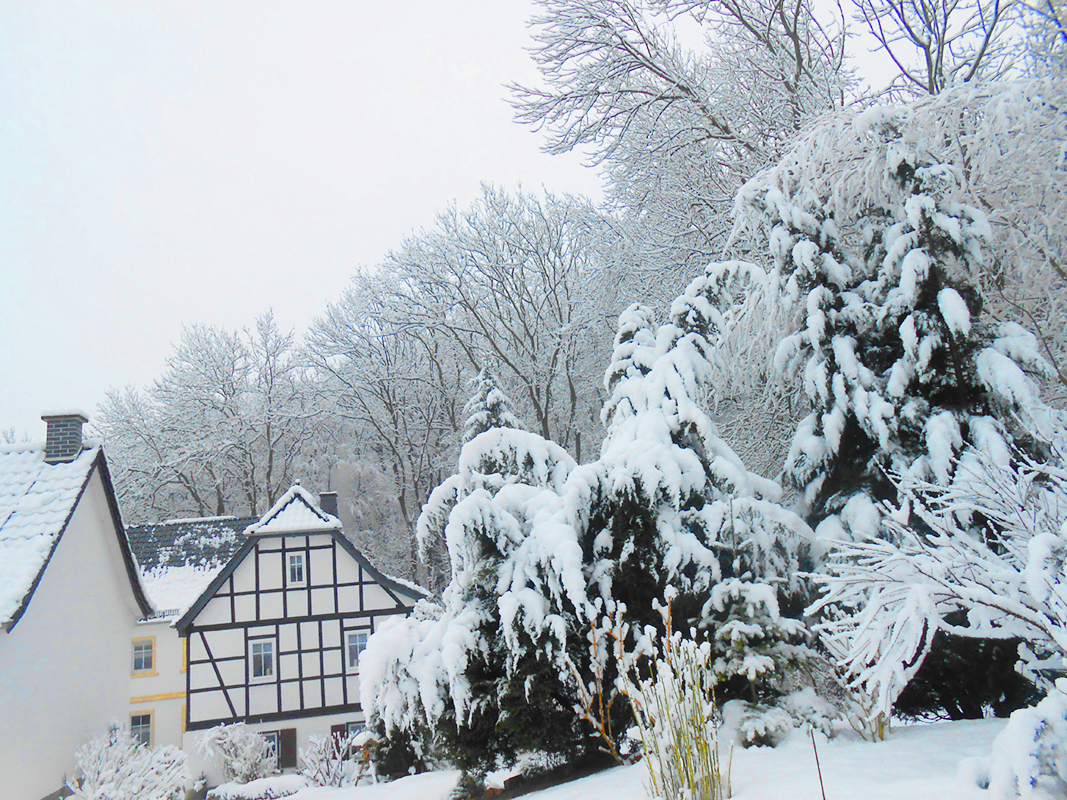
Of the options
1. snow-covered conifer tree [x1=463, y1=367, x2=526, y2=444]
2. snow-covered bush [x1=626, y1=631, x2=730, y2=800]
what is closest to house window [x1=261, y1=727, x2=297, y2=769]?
snow-covered conifer tree [x1=463, y1=367, x2=526, y2=444]

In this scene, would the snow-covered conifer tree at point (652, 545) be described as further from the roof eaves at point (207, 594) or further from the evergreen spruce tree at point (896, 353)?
the roof eaves at point (207, 594)

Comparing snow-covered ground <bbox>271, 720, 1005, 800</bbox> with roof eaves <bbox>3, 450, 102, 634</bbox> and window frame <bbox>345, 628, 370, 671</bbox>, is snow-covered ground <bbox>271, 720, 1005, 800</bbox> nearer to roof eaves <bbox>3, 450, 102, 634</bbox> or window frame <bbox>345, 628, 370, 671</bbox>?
roof eaves <bbox>3, 450, 102, 634</bbox>

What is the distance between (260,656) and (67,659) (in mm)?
4136

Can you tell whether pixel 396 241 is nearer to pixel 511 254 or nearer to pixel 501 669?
pixel 511 254

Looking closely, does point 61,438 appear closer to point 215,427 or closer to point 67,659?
point 67,659

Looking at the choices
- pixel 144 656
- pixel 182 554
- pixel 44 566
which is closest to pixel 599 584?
pixel 44 566

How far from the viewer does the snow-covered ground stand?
107 inches

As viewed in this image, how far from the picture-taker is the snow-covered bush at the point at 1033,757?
228 centimetres

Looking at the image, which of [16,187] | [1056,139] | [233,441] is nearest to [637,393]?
[1056,139]

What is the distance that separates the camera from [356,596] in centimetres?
1609

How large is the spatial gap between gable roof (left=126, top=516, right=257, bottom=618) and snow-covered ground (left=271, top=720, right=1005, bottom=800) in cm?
1435

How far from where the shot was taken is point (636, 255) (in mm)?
14438

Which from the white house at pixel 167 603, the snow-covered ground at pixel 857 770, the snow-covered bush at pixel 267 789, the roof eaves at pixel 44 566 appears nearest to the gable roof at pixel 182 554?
the white house at pixel 167 603

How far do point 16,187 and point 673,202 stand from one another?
34421 millimetres
